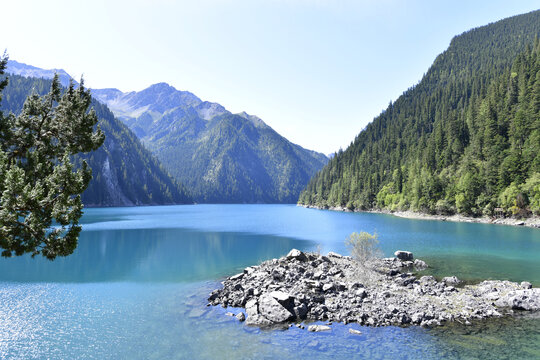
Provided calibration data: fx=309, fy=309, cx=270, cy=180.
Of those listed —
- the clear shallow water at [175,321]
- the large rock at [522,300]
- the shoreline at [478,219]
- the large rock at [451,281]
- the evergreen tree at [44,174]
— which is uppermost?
the evergreen tree at [44,174]

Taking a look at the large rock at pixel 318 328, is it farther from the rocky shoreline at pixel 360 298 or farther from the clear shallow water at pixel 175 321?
the clear shallow water at pixel 175 321

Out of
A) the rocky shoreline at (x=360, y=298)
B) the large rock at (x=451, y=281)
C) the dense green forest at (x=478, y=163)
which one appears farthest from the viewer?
the dense green forest at (x=478, y=163)

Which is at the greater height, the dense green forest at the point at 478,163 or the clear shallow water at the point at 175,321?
the dense green forest at the point at 478,163

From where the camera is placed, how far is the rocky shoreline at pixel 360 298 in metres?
18.7

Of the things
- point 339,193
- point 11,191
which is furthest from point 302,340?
point 339,193

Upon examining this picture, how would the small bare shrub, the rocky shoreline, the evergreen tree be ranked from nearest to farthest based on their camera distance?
the evergreen tree < the rocky shoreline < the small bare shrub

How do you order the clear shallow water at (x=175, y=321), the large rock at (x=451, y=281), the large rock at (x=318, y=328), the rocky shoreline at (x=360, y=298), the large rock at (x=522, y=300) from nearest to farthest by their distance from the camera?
the clear shallow water at (x=175, y=321), the large rock at (x=318, y=328), the rocky shoreline at (x=360, y=298), the large rock at (x=522, y=300), the large rock at (x=451, y=281)

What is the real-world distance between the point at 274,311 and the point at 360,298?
6198mm

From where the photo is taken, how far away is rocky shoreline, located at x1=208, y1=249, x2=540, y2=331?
18.7 meters

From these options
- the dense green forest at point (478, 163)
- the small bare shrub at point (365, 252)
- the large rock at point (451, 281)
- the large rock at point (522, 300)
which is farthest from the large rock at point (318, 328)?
the dense green forest at point (478, 163)

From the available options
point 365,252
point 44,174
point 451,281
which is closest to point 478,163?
point 451,281

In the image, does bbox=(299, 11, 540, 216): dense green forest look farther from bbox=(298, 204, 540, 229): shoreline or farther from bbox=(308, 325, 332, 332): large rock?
bbox=(308, 325, 332, 332): large rock

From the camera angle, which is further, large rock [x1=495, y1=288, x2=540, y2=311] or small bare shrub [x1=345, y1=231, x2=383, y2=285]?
small bare shrub [x1=345, y1=231, x2=383, y2=285]

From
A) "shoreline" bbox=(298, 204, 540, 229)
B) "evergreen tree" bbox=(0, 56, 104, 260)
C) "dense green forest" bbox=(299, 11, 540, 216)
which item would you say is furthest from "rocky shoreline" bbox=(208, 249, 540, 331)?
"dense green forest" bbox=(299, 11, 540, 216)
